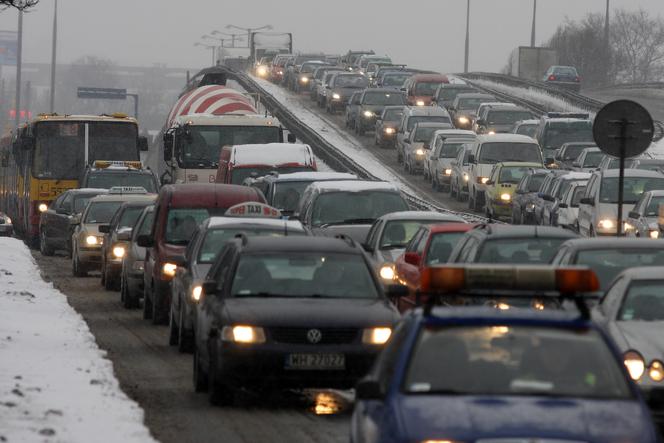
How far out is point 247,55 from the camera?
390 feet

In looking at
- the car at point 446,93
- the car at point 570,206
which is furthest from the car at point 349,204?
the car at point 446,93

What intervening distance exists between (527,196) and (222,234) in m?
21.5

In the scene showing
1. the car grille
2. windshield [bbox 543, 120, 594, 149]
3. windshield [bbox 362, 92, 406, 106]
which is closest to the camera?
the car grille

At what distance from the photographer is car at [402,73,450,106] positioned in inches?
2995

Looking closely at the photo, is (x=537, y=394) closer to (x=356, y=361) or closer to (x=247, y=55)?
(x=356, y=361)

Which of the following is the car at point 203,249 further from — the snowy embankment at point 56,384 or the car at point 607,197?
the car at point 607,197

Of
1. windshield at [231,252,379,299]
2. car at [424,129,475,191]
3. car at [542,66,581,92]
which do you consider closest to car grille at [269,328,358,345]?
windshield at [231,252,379,299]

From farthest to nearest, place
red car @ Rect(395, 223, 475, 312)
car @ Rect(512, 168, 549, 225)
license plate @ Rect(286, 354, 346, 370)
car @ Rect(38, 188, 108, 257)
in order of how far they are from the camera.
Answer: car @ Rect(512, 168, 549, 225), car @ Rect(38, 188, 108, 257), red car @ Rect(395, 223, 475, 312), license plate @ Rect(286, 354, 346, 370)


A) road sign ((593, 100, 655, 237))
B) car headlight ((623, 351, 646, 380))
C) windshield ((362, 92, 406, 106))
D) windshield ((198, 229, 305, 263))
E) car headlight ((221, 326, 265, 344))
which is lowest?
car headlight ((221, 326, 265, 344))

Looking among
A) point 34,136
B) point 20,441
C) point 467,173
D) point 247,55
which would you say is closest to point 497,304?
point 20,441

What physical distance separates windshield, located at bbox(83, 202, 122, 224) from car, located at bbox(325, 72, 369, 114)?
45.1m

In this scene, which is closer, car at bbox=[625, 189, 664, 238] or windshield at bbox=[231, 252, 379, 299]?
windshield at bbox=[231, 252, 379, 299]

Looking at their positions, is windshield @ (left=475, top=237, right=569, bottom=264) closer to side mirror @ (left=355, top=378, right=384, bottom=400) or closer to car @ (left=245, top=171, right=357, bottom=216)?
side mirror @ (left=355, top=378, right=384, bottom=400)

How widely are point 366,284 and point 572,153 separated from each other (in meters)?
34.0
